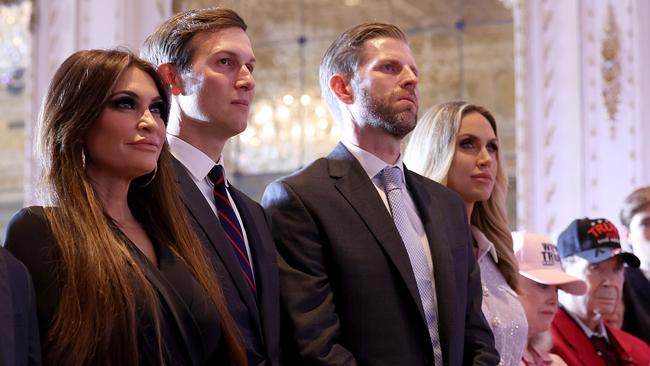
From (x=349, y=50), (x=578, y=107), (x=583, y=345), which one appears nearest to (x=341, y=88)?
(x=349, y=50)

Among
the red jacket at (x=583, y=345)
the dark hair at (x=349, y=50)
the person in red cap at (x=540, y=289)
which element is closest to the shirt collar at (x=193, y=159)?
the dark hair at (x=349, y=50)

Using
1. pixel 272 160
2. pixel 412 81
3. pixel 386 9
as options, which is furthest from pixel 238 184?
pixel 412 81

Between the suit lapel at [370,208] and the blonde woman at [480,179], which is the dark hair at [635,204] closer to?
the blonde woman at [480,179]

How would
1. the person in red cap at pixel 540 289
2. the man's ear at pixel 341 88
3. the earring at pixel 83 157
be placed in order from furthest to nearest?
1. the person in red cap at pixel 540 289
2. the man's ear at pixel 341 88
3. the earring at pixel 83 157

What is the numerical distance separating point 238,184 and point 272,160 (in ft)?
1.19

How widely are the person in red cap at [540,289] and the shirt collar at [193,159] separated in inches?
61.1

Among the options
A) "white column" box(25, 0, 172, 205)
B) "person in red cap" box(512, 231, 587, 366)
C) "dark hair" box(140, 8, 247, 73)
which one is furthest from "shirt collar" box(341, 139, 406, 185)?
"white column" box(25, 0, 172, 205)

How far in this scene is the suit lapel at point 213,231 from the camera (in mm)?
2803

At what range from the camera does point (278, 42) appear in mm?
9078

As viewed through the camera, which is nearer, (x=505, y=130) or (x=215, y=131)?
(x=215, y=131)

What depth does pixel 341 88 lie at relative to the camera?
3.46m

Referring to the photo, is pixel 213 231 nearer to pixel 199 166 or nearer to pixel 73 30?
pixel 199 166

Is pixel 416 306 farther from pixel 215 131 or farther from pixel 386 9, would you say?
pixel 386 9

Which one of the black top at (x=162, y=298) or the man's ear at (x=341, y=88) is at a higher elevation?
the man's ear at (x=341, y=88)
